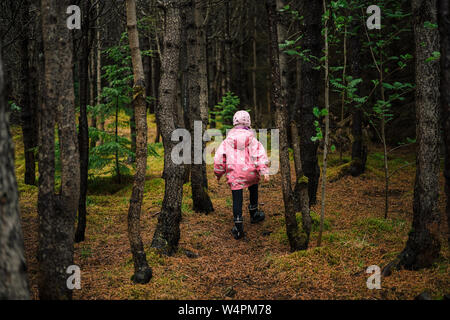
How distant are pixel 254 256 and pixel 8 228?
3.68 meters

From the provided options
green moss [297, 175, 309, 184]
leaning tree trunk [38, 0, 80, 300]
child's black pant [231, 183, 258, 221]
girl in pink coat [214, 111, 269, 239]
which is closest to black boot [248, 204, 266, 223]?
child's black pant [231, 183, 258, 221]

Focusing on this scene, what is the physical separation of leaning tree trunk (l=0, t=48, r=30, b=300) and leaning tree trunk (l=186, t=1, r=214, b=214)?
175 inches

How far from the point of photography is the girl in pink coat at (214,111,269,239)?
19.7ft

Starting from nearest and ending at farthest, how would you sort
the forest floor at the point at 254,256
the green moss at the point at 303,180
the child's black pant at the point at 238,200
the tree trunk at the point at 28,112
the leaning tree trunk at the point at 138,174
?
the forest floor at the point at 254,256, the leaning tree trunk at the point at 138,174, the green moss at the point at 303,180, the child's black pant at the point at 238,200, the tree trunk at the point at 28,112

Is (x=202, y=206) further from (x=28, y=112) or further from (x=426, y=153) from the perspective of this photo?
(x=28, y=112)

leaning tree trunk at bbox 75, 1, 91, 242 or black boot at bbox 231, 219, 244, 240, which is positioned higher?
leaning tree trunk at bbox 75, 1, 91, 242

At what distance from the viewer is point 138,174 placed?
4.01 meters

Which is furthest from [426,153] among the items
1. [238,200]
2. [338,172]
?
[338,172]

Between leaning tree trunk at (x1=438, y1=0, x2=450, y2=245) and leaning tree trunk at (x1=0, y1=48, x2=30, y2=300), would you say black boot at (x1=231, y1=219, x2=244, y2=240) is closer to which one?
leaning tree trunk at (x1=438, y1=0, x2=450, y2=245)

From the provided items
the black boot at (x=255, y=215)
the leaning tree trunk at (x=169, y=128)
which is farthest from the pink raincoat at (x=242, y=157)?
the leaning tree trunk at (x=169, y=128)

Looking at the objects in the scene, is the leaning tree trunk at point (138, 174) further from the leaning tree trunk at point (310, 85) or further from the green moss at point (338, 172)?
the green moss at point (338, 172)

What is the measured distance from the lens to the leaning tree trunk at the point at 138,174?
13.0 ft

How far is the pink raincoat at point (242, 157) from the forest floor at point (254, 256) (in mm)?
1104
